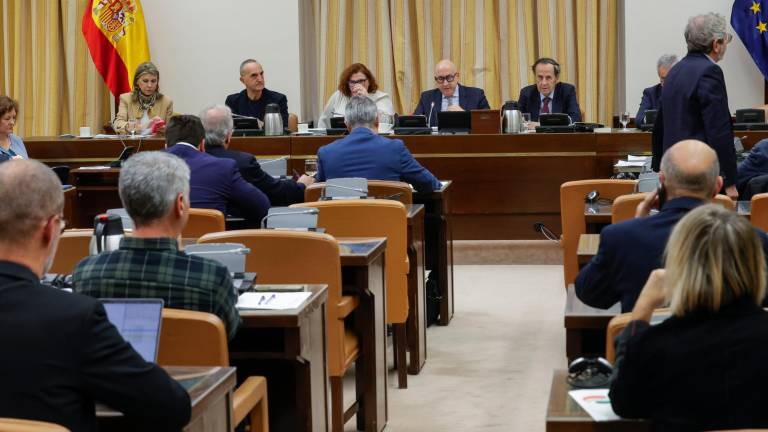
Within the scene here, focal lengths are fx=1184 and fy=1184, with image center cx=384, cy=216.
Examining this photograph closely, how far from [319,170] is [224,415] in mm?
3618

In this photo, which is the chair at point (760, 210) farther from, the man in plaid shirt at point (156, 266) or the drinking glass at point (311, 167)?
the drinking glass at point (311, 167)

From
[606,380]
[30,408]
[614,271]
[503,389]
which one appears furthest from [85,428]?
[503,389]

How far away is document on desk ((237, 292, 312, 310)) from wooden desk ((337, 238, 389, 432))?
23.7 inches

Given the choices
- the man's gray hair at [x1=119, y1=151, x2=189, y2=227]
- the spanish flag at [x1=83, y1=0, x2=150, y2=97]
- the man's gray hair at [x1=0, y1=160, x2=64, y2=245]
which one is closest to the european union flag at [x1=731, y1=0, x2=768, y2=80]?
the spanish flag at [x1=83, y1=0, x2=150, y2=97]

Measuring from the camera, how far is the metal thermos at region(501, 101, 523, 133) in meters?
7.76

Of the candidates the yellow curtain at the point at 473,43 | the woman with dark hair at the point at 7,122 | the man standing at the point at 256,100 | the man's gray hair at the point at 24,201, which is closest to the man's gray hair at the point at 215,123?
the woman with dark hair at the point at 7,122

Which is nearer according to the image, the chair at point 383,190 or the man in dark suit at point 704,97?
the man in dark suit at point 704,97

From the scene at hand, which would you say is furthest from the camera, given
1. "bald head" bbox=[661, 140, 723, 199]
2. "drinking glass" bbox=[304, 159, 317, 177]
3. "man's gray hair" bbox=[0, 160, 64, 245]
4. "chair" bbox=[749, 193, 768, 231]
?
"drinking glass" bbox=[304, 159, 317, 177]

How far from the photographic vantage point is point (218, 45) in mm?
10250

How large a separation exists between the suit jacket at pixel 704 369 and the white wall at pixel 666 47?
25.5ft

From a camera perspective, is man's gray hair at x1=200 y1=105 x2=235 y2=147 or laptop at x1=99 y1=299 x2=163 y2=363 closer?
laptop at x1=99 y1=299 x2=163 y2=363

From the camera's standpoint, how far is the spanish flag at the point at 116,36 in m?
10.2

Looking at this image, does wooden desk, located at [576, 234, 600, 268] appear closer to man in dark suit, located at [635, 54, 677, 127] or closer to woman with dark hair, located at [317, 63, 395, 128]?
woman with dark hair, located at [317, 63, 395, 128]

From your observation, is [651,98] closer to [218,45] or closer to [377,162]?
[218,45]
